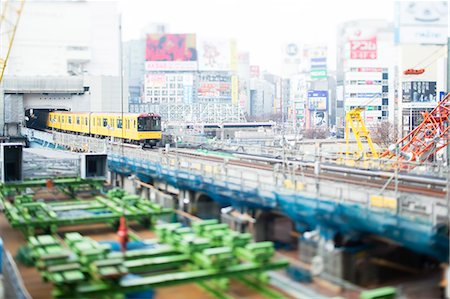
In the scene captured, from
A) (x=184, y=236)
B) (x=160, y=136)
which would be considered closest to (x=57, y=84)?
(x=160, y=136)

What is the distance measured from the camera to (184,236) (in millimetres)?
11547

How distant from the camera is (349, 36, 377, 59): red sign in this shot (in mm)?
80625

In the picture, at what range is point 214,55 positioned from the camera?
119 metres

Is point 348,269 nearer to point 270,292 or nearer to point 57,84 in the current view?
point 270,292

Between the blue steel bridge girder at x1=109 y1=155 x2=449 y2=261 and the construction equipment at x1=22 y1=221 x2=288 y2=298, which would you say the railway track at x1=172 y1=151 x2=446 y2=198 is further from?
the construction equipment at x1=22 y1=221 x2=288 y2=298

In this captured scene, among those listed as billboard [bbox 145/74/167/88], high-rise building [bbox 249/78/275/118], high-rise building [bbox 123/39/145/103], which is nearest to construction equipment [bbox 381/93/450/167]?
high-rise building [bbox 249/78/275/118]

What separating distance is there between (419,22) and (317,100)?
1943cm

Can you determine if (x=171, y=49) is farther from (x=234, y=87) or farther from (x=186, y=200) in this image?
(x=186, y=200)

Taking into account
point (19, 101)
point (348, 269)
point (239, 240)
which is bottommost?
point (348, 269)

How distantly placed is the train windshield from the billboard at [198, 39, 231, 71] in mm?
85868

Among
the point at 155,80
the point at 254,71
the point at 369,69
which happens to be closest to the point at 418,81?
the point at 369,69

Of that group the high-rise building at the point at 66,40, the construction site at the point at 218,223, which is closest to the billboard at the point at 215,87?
the high-rise building at the point at 66,40

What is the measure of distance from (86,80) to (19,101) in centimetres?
458

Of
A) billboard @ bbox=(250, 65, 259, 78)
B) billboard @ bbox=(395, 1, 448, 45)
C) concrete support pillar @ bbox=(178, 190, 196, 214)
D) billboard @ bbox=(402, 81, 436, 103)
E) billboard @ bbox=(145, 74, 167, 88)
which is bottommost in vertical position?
concrete support pillar @ bbox=(178, 190, 196, 214)
